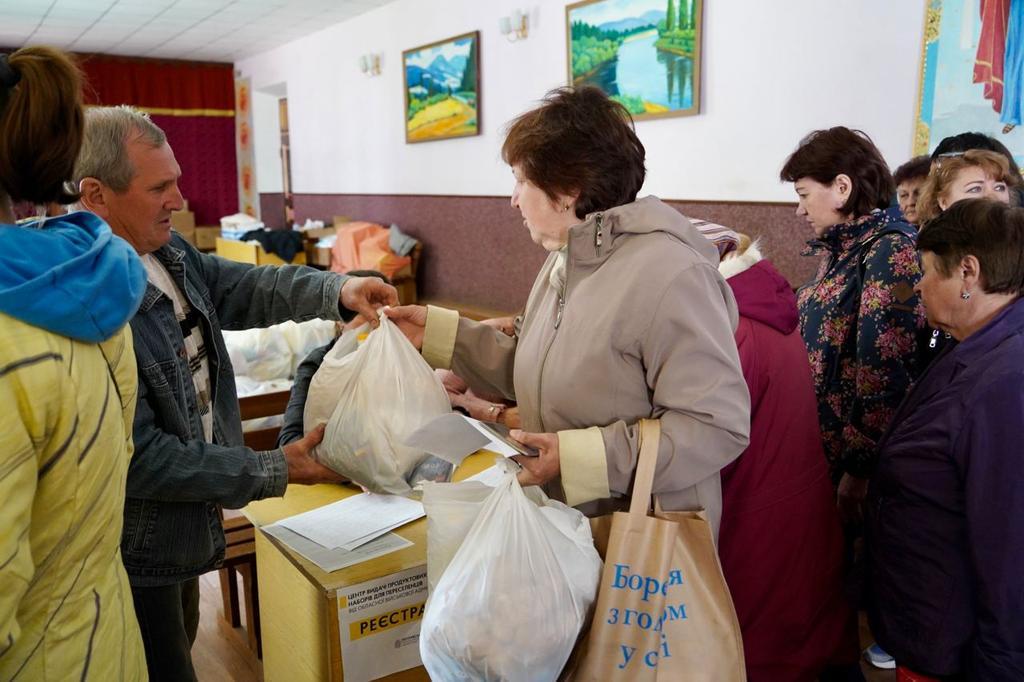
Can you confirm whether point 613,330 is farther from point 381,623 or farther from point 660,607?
point 381,623

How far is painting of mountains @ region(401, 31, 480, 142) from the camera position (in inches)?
211

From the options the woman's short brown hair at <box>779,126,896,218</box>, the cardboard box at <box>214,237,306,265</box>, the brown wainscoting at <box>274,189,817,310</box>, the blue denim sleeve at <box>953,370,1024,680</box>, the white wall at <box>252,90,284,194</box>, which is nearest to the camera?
the blue denim sleeve at <box>953,370,1024,680</box>

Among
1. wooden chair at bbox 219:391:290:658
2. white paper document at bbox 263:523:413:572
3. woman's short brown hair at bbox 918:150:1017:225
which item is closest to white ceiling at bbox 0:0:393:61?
wooden chair at bbox 219:391:290:658

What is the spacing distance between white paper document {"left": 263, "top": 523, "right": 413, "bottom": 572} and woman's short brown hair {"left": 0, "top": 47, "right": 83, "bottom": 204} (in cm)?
92

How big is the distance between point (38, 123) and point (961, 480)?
1469 mm

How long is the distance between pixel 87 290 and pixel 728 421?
0.86 m

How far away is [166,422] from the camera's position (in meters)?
1.31

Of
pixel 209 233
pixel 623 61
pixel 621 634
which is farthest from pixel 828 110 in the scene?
pixel 209 233

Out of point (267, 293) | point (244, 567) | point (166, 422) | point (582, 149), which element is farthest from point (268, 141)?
point (582, 149)

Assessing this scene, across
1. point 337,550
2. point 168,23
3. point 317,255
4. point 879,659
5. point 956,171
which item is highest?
point 168,23

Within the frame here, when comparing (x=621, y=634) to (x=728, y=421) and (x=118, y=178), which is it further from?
(x=118, y=178)

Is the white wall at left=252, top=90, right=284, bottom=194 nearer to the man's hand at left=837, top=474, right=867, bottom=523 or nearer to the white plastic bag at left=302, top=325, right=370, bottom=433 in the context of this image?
the white plastic bag at left=302, top=325, right=370, bottom=433

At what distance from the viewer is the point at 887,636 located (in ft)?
4.93

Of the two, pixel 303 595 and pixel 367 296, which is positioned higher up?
pixel 367 296
